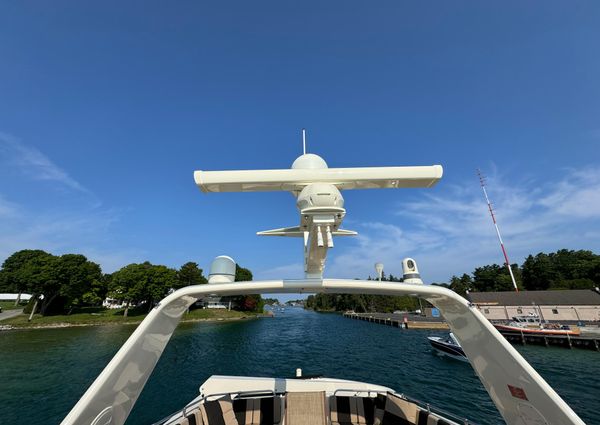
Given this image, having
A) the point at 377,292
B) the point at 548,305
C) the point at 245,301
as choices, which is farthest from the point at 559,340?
the point at 245,301

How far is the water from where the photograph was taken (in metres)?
12.9

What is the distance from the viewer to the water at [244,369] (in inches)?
508

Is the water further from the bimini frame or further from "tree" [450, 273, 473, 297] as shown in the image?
"tree" [450, 273, 473, 297]

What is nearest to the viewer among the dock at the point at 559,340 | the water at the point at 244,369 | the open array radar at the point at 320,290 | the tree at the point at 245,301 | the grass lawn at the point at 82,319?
the open array radar at the point at 320,290

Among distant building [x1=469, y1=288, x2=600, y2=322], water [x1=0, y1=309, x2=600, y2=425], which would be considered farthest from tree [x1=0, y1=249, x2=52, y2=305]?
distant building [x1=469, y1=288, x2=600, y2=322]

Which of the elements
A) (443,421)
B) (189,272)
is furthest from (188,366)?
(189,272)

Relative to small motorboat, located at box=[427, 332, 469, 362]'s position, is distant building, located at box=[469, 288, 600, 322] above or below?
above

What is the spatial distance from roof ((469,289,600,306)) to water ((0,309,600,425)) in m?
23.2

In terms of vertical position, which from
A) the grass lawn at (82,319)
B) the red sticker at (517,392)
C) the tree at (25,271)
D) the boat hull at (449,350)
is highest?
the tree at (25,271)

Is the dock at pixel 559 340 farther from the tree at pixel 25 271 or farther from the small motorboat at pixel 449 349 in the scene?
the tree at pixel 25 271

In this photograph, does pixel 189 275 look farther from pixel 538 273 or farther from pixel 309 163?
pixel 538 273

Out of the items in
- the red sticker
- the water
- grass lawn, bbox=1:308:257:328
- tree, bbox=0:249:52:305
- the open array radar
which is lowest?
the water

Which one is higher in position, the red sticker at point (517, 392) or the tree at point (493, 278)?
the tree at point (493, 278)

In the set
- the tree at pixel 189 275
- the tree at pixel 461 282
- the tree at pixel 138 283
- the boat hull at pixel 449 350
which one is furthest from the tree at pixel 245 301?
the tree at pixel 461 282
